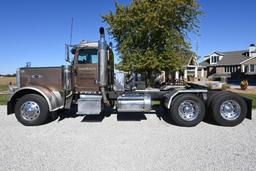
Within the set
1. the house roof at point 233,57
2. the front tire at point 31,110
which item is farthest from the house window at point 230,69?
the front tire at point 31,110

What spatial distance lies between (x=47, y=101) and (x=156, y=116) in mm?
3847

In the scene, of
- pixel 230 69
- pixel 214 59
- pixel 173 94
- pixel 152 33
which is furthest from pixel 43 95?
pixel 214 59

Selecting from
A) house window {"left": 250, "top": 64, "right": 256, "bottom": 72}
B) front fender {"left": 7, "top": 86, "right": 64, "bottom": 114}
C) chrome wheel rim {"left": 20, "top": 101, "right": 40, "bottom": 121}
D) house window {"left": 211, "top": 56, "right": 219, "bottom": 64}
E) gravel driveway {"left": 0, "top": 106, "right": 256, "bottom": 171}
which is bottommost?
gravel driveway {"left": 0, "top": 106, "right": 256, "bottom": 171}

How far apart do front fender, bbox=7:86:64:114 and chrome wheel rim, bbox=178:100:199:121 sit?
12.6 ft

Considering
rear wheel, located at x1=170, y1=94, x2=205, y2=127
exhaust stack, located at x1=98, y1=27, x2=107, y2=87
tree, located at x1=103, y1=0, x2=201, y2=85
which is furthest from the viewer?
tree, located at x1=103, y1=0, x2=201, y2=85

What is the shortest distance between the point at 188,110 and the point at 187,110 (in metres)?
0.03

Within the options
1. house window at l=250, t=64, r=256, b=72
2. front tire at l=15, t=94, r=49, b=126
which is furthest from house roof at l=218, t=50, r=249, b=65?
front tire at l=15, t=94, r=49, b=126

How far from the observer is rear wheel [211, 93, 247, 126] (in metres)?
6.73

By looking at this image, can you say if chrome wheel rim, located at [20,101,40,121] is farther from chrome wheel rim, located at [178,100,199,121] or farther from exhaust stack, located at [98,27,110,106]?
chrome wheel rim, located at [178,100,199,121]

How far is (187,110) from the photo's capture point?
6.82 meters

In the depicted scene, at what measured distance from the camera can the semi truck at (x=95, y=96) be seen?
22.1 feet

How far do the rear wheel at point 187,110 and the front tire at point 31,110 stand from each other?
3.97 m

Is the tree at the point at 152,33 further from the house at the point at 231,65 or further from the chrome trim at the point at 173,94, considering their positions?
the house at the point at 231,65

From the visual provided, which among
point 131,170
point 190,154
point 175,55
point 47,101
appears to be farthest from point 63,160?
point 175,55
